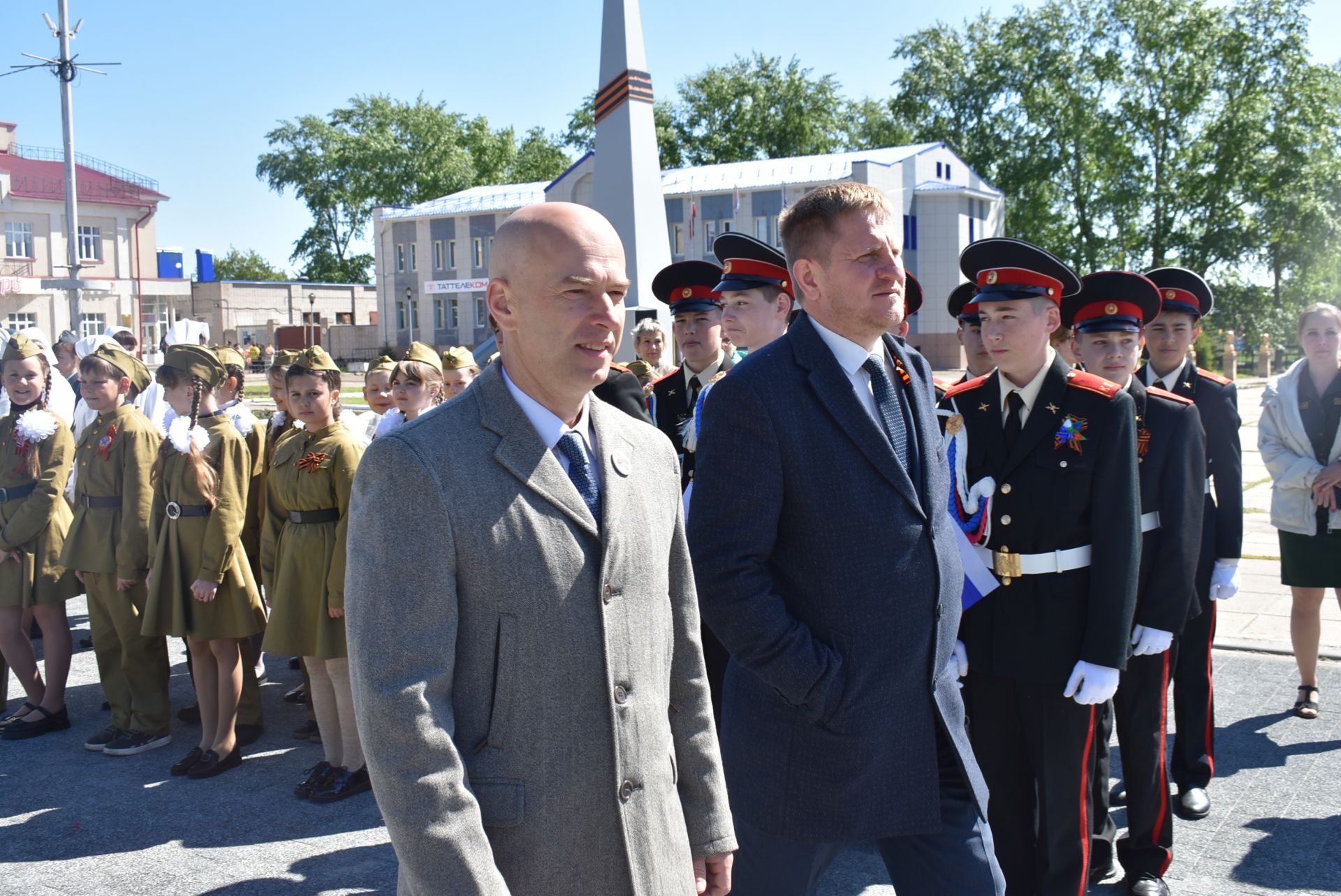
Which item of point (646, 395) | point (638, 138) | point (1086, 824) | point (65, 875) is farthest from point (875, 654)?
point (638, 138)

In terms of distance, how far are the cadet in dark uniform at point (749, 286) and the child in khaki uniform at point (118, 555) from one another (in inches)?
139

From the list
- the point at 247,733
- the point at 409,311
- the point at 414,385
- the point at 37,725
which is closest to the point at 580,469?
the point at 414,385

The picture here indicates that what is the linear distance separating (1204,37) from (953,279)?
48.1ft

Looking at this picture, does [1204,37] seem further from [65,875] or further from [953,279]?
[65,875]

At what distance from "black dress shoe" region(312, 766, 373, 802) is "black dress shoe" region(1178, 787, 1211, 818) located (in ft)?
11.9

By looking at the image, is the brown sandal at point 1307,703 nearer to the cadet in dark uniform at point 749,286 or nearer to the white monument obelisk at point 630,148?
the cadet in dark uniform at point 749,286

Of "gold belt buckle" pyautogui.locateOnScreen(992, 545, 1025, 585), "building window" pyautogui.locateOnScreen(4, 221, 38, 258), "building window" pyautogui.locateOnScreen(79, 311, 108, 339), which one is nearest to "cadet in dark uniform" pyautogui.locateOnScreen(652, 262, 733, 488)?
"gold belt buckle" pyautogui.locateOnScreen(992, 545, 1025, 585)

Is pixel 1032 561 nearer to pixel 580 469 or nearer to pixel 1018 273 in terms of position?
pixel 1018 273

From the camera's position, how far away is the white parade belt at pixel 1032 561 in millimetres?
3490

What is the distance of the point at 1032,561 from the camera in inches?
139

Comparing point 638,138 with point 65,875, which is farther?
point 638,138

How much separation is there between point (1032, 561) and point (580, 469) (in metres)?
1.95

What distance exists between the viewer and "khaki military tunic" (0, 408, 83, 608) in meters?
6.43

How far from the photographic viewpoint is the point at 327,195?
75.2 metres
